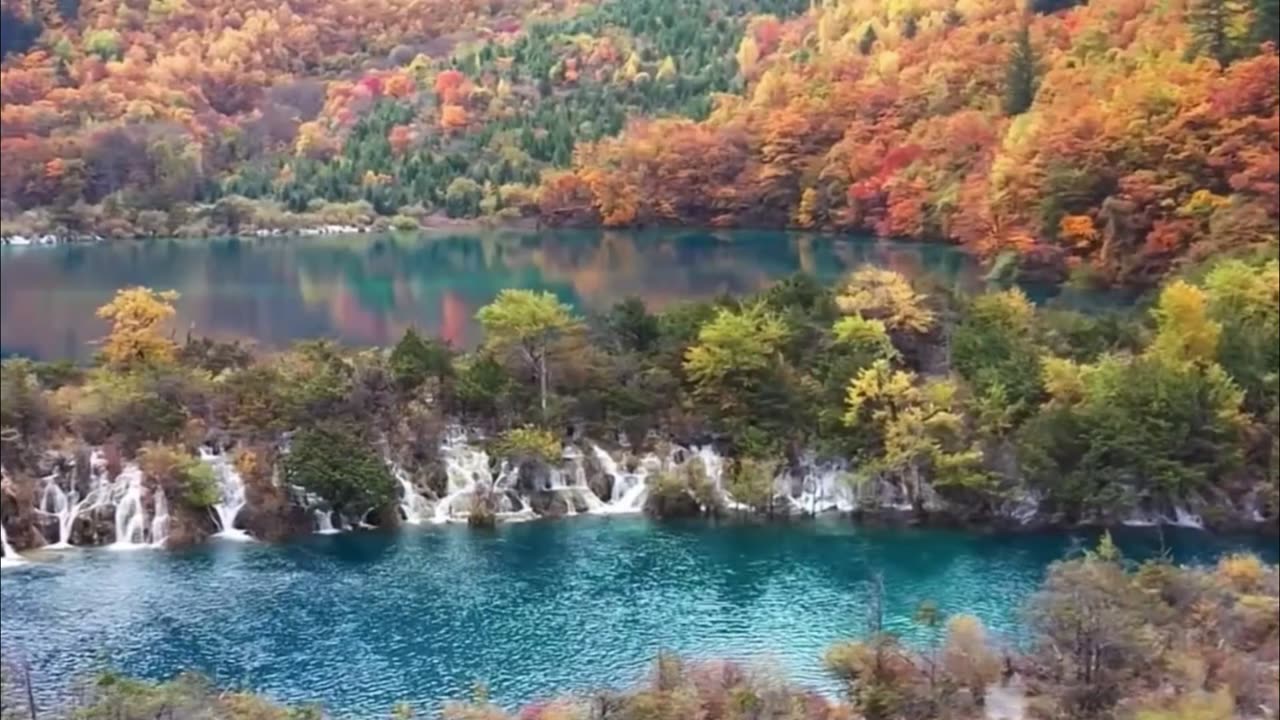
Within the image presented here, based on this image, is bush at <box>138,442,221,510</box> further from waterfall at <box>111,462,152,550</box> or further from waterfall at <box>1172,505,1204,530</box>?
waterfall at <box>1172,505,1204,530</box>

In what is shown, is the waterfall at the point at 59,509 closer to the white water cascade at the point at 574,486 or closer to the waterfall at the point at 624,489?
the white water cascade at the point at 574,486

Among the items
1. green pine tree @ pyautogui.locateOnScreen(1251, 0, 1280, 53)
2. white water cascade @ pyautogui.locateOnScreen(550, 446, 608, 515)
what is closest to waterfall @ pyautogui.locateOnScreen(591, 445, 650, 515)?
white water cascade @ pyautogui.locateOnScreen(550, 446, 608, 515)

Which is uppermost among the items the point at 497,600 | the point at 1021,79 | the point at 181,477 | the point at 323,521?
the point at 1021,79

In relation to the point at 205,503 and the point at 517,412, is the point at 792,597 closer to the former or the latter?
the point at 517,412

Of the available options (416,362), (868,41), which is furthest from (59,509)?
(868,41)

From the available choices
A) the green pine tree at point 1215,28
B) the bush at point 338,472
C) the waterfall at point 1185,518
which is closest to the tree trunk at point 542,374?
the bush at point 338,472

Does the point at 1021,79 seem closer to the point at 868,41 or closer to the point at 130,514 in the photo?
the point at 868,41

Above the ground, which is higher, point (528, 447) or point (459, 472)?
point (528, 447)
